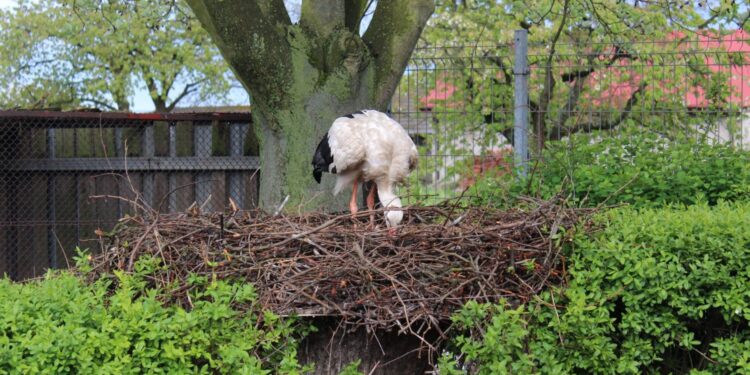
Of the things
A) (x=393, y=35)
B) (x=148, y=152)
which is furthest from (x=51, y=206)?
(x=393, y=35)

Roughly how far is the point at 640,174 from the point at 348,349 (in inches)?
121

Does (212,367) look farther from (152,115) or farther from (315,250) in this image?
(152,115)

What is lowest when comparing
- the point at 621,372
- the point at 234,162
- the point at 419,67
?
the point at 621,372

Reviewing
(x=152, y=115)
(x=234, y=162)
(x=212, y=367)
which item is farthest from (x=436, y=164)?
(x=212, y=367)

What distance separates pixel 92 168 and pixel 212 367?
5.13 m

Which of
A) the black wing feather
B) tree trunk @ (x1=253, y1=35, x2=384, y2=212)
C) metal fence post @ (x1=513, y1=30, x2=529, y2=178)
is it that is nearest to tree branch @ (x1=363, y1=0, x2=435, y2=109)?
tree trunk @ (x1=253, y1=35, x2=384, y2=212)

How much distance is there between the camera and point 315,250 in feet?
16.6

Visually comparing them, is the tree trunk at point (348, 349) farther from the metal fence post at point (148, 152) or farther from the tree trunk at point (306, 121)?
the metal fence post at point (148, 152)

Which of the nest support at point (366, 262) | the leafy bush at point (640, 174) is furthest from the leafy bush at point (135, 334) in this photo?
the leafy bush at point (640, 174)

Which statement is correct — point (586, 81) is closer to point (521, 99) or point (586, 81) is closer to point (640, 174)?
point (521, 99)

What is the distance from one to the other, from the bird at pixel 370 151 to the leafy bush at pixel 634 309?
6.51 ft

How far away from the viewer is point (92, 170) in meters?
9.16

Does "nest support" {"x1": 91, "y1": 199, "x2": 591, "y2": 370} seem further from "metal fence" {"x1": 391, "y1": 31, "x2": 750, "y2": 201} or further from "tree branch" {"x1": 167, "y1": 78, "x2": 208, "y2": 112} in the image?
"tree branch" {"x1": 167, "y1": 78, "x2": 208, "y2": 112}

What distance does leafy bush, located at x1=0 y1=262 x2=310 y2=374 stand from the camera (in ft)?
14.0
